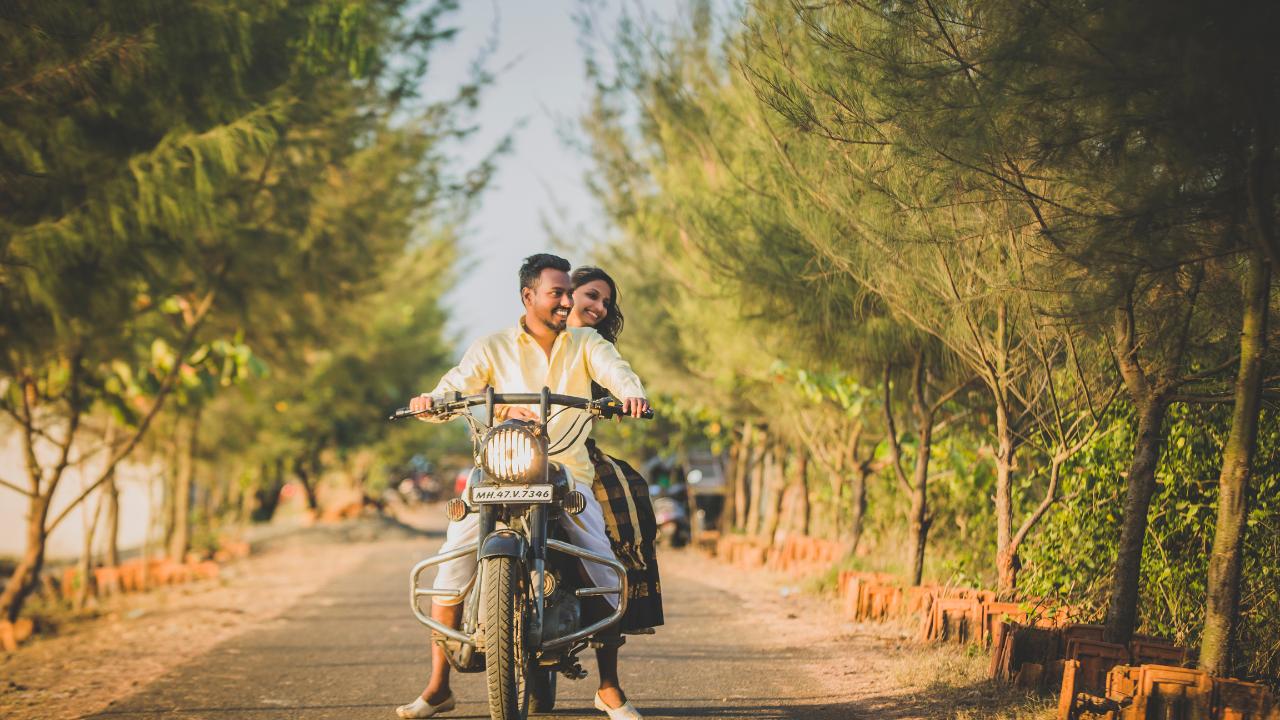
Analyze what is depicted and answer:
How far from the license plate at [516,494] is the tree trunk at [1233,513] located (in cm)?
269

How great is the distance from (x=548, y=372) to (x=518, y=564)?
1011 mm

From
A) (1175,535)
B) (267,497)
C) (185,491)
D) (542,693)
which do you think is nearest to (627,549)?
(542,693)

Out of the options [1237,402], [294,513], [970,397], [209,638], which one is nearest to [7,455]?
[209,638]

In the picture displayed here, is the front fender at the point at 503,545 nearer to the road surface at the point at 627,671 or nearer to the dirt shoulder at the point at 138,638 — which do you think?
the road surface at the point at 627,671

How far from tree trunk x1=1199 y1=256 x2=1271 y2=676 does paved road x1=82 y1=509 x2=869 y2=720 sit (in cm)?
159

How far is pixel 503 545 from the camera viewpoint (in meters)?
4.65

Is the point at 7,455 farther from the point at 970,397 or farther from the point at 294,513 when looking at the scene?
the point at 294,513

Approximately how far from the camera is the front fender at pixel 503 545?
4.62 meters

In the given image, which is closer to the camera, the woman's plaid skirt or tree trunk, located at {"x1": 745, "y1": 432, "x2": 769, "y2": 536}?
the woman's plaid skirt

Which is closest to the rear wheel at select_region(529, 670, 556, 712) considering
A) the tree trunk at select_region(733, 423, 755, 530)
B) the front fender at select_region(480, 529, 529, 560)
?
the front fender at select_region(480, 529, 529, 560)

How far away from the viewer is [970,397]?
912 centimetres

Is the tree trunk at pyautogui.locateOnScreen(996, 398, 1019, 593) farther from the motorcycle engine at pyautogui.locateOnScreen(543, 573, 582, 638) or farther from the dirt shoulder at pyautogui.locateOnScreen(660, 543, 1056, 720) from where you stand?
the motorcycle engine at pyautogui.locateOnScreen(543, 573, 582, 638)

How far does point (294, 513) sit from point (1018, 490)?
126 feet

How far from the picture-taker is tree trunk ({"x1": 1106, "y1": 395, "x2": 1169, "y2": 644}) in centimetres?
599
